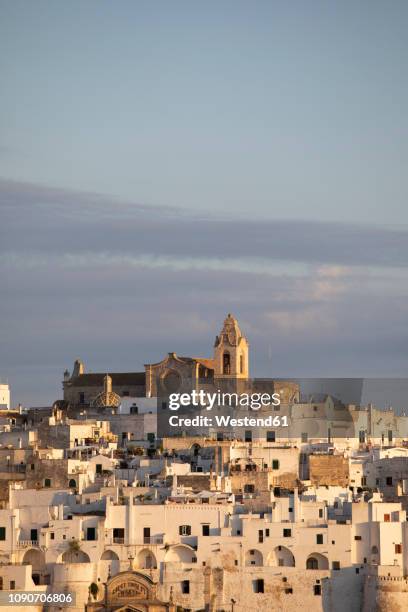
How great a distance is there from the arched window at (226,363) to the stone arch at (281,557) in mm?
32765

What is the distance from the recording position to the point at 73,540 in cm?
8181

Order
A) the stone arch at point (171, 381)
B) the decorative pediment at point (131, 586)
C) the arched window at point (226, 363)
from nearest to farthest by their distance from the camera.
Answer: the decorative pediment at point (131, 586) → the stone arch at point (171, 381) → the arched window at point (226, 363)

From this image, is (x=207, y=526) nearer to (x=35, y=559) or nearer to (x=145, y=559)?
(x=145, y=559)

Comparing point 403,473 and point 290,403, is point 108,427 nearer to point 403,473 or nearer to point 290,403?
point 290,403

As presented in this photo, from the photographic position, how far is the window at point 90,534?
82.2 m

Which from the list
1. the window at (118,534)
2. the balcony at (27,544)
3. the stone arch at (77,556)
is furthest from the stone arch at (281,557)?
the balcony at (27,544)

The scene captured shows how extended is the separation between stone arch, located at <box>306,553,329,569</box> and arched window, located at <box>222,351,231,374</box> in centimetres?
3301

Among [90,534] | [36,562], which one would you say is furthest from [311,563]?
[36,562]

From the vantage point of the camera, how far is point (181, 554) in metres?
81.4

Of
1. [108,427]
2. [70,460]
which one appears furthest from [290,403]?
[70,460]

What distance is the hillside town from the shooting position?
8031 centimetres

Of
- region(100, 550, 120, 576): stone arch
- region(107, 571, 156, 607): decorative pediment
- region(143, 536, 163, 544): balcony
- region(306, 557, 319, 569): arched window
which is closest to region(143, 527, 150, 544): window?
region(143, 536, 163, 544): balcony

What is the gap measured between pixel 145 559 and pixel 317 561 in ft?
22.6

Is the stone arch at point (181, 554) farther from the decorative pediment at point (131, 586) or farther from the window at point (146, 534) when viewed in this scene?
the decorative pediment at point (131, 586)
